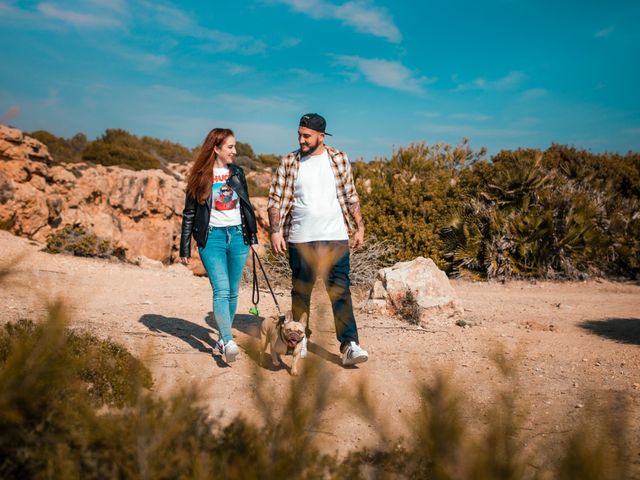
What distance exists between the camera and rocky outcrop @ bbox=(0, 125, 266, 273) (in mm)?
9578

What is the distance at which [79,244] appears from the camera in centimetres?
921

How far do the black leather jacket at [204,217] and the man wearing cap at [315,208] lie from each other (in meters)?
0.21

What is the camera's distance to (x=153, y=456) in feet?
4.08

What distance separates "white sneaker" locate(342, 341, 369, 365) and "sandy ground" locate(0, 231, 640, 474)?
98 millimetres

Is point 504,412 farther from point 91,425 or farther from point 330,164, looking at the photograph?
point 330,164

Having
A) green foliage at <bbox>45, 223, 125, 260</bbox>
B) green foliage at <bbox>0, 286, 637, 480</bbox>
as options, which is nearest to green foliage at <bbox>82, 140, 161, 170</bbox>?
green foliage at <bbox>45, 223, 125, 260</bbox>

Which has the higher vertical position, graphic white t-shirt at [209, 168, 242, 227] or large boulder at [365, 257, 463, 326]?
graphic white t-shirt at [209, 168, 242, 227]

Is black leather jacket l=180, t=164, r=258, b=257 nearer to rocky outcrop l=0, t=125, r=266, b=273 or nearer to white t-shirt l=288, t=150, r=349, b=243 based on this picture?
white t-shirt l=288, t=150, r=349, b=243

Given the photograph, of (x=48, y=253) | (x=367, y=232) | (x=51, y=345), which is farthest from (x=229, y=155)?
(x=48, y=253)

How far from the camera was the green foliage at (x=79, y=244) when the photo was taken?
A: 914cm

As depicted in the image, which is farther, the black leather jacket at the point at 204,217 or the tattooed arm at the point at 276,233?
the tattooed arm at the point at 276,233

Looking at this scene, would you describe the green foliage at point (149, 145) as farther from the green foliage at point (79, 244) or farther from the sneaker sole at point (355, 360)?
the sneaker sole at point (355, 360)

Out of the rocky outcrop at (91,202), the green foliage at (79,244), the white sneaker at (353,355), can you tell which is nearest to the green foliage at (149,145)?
the rocky outcrop at (91,202)

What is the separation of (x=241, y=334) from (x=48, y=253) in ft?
17.5
